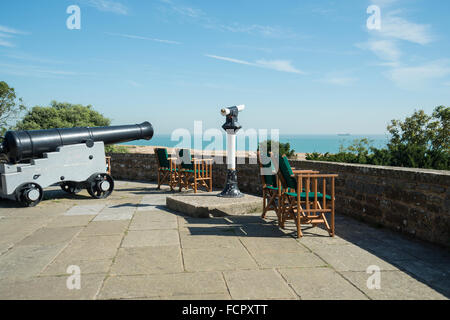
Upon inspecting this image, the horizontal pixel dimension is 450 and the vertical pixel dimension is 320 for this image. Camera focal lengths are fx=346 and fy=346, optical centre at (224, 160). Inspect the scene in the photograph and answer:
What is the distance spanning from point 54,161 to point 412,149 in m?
7.39

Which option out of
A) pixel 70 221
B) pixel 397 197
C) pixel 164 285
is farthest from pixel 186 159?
pixel 164 285

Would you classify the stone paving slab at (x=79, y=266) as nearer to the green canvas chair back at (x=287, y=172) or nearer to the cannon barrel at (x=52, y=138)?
the green canvas chair back at (x=287, y=172)

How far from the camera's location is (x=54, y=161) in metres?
7.21

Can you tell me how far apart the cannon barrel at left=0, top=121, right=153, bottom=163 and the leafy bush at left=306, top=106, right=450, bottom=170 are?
4876mm

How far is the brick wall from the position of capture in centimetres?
414

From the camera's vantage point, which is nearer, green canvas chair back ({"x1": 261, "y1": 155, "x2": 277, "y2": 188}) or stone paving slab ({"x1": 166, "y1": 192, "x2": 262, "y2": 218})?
green canvas chair back ({"x1": 261, "y1": 155, "x2": 277, "y2": 188})

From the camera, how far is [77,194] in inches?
340

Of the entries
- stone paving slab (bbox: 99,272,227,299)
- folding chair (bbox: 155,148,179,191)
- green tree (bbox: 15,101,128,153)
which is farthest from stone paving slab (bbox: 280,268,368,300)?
green tree (bbox: 15,101,128,153)

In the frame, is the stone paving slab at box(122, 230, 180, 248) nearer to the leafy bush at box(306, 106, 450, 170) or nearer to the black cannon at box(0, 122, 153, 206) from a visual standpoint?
the black cannon at box(0, 122, 153, 206)

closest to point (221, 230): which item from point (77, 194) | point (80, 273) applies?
point (80, 273)

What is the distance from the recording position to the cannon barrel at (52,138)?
22.1 ft

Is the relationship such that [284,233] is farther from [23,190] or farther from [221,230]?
[23,190]

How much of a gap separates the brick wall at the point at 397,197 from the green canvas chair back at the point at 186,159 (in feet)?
9.89
